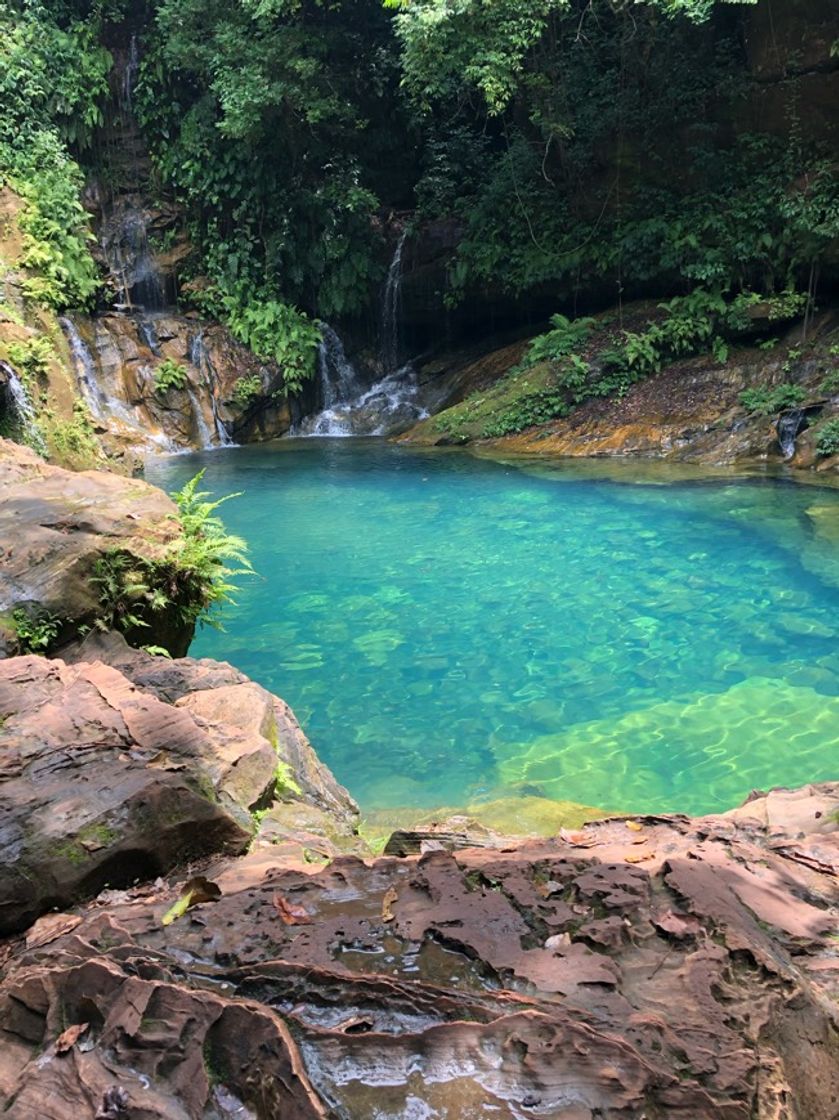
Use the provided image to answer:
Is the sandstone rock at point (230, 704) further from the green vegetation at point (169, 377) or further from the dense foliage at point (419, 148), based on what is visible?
the green vegetation at point (169, 377)

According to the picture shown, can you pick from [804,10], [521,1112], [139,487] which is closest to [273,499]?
[139,487]

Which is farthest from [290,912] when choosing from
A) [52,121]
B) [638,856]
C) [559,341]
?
[52,121]

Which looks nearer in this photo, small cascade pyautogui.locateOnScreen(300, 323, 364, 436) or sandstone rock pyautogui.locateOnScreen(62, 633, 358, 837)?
sandstone rock pyautogui.locateOnScreen(62, 633, 358, 837)

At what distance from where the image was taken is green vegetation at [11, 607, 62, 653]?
4.41 metres

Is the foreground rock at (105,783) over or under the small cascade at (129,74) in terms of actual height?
under

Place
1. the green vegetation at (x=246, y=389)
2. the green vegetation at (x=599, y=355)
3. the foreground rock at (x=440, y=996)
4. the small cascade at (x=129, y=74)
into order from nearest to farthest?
the foreground rock at (x=440, y=996) → the green vegetation at (x=599, y=355) → the green vegetation at (x=246, y=389) → the small cascade at (x=129, y=74)

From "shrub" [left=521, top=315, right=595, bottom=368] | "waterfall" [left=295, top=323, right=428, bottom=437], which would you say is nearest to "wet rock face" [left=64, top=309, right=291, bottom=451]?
"waterfall" [left=295, top=323, right=428, bottom=437]

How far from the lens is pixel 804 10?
14.8 metres

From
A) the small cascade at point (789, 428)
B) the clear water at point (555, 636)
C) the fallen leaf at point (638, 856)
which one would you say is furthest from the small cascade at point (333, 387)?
the fallen leaf at point (638, 856)

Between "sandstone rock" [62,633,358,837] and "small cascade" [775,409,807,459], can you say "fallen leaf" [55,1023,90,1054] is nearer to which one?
"sandstone rock" [62,633,358,837]

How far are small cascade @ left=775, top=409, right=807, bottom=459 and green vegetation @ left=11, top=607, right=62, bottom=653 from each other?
12439mm

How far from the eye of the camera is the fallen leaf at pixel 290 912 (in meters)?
2.21

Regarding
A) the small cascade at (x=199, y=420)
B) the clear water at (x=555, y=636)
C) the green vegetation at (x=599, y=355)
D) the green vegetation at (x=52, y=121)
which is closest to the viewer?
the clear water at (x=555, y=636)

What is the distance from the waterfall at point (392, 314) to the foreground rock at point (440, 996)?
19.8m
